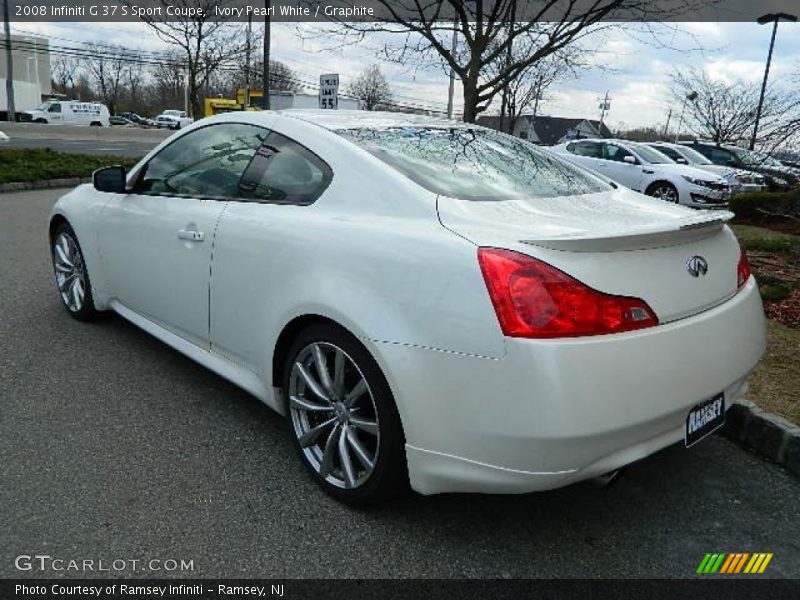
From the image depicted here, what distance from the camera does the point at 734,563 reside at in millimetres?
2252

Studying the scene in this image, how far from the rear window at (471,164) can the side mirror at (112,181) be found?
5.53 ft

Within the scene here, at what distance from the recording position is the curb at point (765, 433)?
9.39 feet

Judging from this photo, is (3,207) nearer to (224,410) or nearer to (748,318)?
(224,410)

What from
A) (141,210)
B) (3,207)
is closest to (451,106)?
(3,207)

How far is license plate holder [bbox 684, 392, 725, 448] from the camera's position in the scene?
86.1 inches

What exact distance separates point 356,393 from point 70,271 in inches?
121

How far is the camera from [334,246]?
2385 millimetres

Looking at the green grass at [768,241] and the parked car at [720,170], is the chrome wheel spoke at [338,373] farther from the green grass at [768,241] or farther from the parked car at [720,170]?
the parked car at [720,170]

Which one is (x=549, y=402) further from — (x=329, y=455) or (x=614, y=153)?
(x=614, y=153)

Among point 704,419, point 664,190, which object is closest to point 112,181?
point 704,419

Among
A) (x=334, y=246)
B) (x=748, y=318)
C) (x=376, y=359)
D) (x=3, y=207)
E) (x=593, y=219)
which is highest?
(x=593, y=219)

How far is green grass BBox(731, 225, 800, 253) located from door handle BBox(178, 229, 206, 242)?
5950 mm

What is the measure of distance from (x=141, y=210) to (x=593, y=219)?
2.49m

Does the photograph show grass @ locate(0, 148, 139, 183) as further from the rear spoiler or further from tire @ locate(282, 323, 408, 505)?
the rear spoiler
